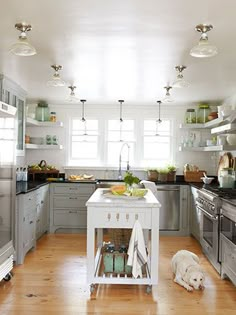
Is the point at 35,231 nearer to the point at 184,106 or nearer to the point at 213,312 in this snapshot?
the point at 213,312

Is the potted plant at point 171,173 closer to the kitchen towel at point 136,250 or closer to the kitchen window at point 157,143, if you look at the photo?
the kitchen window at point 157,143

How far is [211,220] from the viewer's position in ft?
13.6

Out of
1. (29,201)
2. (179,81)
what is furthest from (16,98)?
(179,81)

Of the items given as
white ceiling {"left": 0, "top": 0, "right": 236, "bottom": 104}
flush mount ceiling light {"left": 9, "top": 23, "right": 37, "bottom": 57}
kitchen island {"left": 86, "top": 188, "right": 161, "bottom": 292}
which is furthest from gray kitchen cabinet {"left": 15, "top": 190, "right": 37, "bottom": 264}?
flush mount ceiling light {"left": 9, "top": 23, "right": 37, "bottom": 57}

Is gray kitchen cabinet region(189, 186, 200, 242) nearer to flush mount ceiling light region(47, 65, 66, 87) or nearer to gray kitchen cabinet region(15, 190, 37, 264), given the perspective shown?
gray kitchen cabinet region(15, 190, 37, 264)

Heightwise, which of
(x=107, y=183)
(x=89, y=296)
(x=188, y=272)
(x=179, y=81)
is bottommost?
(x=89, y=296)

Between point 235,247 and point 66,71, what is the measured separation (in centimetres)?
266

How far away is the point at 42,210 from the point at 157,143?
254 centimetres

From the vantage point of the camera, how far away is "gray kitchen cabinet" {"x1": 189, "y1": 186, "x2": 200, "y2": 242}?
5.13 metres

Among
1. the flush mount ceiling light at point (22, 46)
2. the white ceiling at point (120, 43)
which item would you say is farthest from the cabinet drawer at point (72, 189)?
the flush mount ceiling light at point (22, 46)

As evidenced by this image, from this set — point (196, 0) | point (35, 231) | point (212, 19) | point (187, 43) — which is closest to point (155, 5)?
point (196, 0)

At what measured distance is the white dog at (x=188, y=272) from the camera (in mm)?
3350

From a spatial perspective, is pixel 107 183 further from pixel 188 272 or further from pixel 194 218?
pixel 188 272

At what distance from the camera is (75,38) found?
2.96 meters
